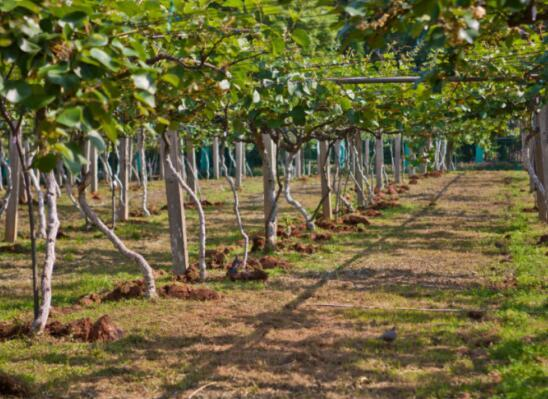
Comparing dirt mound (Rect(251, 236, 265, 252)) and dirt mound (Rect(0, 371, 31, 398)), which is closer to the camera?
dirt mound (Rect(0, 371, 31, 398))

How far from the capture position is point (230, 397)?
4305mm

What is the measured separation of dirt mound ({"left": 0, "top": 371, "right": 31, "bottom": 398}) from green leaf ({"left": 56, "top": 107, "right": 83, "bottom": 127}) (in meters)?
2.66

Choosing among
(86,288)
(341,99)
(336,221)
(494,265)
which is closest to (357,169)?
(336,221)

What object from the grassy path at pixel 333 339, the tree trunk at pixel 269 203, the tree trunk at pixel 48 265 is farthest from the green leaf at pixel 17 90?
the tree trunk at pixel 269 203

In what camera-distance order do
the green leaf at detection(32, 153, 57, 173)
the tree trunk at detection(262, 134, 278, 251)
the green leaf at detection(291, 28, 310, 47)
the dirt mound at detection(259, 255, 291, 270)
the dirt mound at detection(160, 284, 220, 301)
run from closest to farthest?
1. the green leaf at detection(32, 153, 57, 173)
2. the green leaf at detection(291, 28, 310, 47)
3. the dirt mound at detection(160, 284, 220, 301)
4. the dirt mound at detection(259, 255, 291, 270)
5. the tree trunk at detection(262, 134, 278, 251)

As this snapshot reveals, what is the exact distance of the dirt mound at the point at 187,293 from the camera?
6930 mm

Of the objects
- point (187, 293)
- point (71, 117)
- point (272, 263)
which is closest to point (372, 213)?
point (272, 263)

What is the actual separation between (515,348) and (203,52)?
2963 mm

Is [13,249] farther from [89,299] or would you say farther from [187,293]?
[187,293]

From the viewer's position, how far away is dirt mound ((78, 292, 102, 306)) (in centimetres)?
676

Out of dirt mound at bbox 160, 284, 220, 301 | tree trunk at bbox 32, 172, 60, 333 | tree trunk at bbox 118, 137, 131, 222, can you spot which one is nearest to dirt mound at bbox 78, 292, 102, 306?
dirt mound at bbox 160, 284, 220, 301

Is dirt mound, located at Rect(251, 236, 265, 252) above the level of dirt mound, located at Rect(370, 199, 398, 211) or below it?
below

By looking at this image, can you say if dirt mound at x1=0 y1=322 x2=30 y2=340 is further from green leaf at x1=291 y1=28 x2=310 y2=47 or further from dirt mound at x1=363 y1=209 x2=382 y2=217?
dirt mound at x1=363 y1=209 x2=382 y2=217

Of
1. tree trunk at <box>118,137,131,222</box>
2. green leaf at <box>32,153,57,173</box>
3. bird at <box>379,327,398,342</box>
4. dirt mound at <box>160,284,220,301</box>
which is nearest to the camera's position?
green leaf at <box>32,153,57,173</box>
